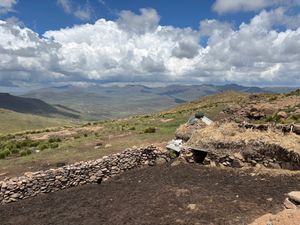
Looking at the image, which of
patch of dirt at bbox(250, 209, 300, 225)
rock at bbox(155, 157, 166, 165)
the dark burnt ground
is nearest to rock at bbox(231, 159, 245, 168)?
the dark burnt ground

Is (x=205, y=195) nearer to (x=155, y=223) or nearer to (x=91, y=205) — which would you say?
(x=155, y=223)

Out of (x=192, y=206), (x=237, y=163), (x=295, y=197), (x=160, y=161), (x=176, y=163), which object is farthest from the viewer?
(x=160, y=161)

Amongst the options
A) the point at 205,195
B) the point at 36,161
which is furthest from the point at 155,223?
the point at 36,161

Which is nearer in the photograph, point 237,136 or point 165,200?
point 165,200

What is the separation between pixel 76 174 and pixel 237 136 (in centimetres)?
1074

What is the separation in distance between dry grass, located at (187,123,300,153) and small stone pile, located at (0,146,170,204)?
3.27m

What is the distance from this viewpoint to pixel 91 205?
20938 mm

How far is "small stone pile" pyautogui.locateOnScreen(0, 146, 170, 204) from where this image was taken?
23.7 metres

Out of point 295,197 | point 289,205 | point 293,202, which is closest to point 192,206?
point 289,205

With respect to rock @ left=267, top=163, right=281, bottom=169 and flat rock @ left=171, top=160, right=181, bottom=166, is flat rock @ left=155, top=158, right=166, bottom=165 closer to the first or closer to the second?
flat rock @ left=171, top=160, right=181, bottom=166

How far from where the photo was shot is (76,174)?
2527 centimetres

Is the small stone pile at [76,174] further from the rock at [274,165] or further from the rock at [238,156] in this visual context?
the rock at [274,165]

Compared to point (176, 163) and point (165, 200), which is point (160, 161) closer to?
point (176, 163)

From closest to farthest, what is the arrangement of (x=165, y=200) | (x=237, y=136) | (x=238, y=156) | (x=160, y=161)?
1. (x=165, y=200)
2. (x=238, y=156)
3. (x=237, y=136)
4. (x=160, y=161)
